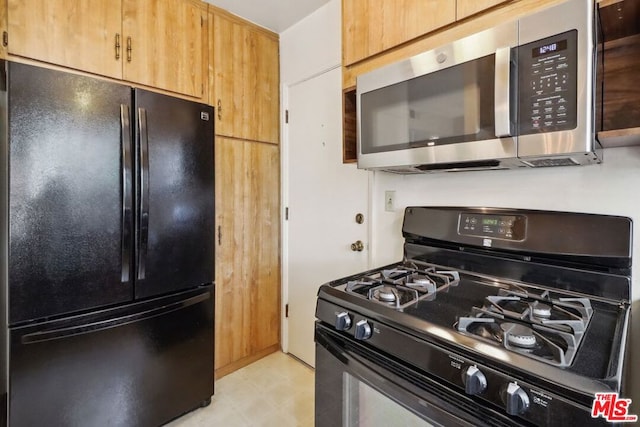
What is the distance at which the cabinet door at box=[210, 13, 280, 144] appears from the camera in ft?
7.20

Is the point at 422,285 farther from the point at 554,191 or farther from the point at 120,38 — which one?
the point at 120,38

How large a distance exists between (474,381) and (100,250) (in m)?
1.52

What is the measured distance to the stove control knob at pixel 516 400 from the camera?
638 millimetres

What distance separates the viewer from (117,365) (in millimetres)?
1497

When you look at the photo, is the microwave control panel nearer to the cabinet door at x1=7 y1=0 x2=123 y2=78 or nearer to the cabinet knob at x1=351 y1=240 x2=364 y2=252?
the cabinet knob at x1=351 y1=240 x2=364 y2=252

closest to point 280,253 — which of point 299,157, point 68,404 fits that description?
point 299,157

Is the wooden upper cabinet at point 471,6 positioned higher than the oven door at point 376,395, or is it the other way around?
the wooden upper cabinet at point 471,6

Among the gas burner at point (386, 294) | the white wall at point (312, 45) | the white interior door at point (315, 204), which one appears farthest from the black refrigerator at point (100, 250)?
the gas burner at point (386, 294)

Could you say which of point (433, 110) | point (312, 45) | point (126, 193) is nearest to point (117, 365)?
point (126, 193)

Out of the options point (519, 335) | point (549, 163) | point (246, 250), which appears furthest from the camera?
point (246, 250)

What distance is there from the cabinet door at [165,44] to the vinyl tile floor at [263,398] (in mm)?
1925

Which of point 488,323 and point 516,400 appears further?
point 488,323

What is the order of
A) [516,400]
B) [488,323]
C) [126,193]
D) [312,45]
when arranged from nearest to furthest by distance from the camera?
[516,400], [488,323], [126,193], [312,45]

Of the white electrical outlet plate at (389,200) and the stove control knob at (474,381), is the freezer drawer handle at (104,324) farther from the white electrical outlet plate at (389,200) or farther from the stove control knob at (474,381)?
the stove control knob at (474,381)
